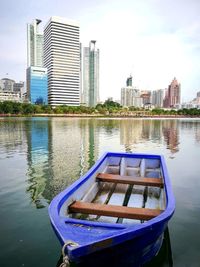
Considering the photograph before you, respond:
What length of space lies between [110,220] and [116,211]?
3.87 ft

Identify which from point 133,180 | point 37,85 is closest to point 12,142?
point 133,180

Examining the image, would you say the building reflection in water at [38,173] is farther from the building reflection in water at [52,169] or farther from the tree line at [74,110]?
the tree line at [74,110]

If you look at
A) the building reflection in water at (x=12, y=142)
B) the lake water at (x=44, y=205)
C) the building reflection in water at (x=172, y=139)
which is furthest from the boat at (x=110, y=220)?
the building reflection in water at (x=172, y=139)

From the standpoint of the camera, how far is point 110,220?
6.70m

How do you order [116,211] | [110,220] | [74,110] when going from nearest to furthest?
1. [116,211]
2. [110,220]
3. [74,110]

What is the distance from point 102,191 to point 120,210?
3.47 metres

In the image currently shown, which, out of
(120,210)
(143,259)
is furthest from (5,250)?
(143,259)

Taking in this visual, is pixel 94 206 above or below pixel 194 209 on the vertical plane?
above

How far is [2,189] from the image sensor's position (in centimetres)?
1120

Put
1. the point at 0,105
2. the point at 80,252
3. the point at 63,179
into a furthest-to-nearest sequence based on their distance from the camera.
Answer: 1. the point at 0,105
2. the point at 63,179
3. the point at 80,252

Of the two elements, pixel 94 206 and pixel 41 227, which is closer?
pixel 94 206

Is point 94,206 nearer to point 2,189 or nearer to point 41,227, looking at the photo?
point 41,227

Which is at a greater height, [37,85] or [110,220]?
[37,85]

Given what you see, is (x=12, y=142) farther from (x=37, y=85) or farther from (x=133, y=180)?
(x=37, y=85)
